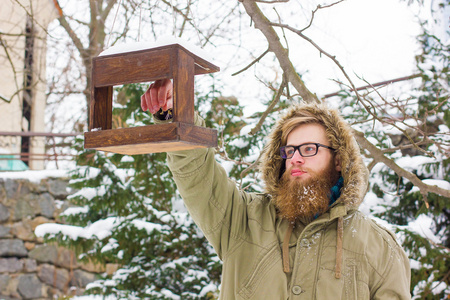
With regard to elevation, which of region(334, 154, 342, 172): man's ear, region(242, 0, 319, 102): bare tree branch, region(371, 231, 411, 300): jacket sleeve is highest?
region(242, 0, 319, 102): bare tree branch

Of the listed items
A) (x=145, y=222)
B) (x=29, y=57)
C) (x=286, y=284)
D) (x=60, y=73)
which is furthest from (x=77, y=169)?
(x=60, y=73)

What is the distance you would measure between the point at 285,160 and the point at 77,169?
251 centimetres

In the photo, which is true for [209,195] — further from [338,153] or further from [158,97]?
[338,153]

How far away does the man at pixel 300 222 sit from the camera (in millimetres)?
1663

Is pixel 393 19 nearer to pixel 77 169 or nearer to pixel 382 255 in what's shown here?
pixel 77 169

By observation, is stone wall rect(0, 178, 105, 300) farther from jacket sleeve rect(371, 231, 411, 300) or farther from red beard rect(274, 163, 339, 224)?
jacket sleeve rect(371, 231, 411, 300)

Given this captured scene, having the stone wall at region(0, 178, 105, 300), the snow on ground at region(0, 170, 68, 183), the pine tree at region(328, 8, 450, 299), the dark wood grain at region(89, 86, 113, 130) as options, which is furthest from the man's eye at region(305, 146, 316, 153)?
the snow on ground at region(0, 170, 68, 183)

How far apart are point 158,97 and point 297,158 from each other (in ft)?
2.15

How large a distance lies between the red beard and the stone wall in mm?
4887

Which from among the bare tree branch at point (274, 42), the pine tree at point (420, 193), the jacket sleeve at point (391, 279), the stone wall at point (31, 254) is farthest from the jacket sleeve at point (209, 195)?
the stone wall at point (31, 254)

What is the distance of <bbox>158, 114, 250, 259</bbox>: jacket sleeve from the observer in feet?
5.38

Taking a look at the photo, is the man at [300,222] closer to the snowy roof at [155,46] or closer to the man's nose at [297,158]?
the man's nose at [297,158]

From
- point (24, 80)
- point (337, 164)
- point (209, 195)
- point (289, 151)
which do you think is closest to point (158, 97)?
point (209, 195)

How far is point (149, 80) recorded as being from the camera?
1.52 meters
